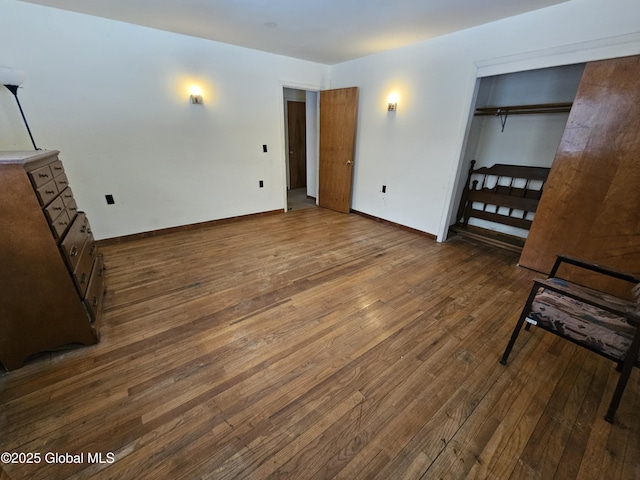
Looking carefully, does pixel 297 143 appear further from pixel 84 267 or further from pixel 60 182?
pixel 84 267

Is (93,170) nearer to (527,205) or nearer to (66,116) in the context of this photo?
(66,116)

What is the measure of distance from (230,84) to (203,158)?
1.13 metres

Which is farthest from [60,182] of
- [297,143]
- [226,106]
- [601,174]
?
[297,143]

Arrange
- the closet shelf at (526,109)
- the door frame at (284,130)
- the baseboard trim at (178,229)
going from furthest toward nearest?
the door frame at (284,130)
the baseboard trim at (178,229)
the closet shelf at (526,109)

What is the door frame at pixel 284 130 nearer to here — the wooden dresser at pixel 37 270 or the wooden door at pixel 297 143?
the wooden door at pixel 297 143

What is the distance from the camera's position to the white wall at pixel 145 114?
2.61m

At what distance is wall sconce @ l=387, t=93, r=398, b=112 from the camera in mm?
3705

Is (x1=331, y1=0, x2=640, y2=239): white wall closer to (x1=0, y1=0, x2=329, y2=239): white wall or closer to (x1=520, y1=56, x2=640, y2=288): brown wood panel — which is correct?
(x1=520, y1=56, x2=640, y2=288): brown wood panel

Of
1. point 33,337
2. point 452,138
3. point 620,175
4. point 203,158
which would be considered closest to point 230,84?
point 203,158

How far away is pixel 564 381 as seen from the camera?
1.59 meters

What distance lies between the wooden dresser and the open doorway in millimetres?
3701

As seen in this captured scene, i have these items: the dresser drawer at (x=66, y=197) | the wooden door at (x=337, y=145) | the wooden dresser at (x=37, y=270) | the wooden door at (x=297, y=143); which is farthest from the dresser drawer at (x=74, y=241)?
the wooden door at (x=297, y=143)

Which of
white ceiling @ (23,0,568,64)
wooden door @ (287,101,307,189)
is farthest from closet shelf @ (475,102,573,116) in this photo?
wooden door @ (287,101,307,189)

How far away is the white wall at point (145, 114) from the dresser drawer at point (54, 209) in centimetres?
166
